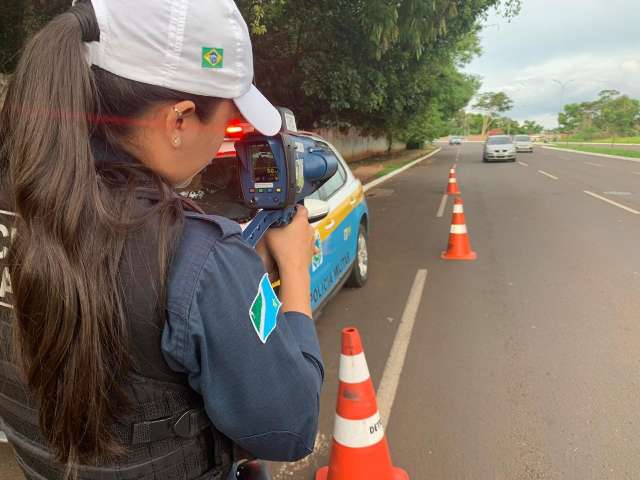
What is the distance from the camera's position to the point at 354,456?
216 centimetres

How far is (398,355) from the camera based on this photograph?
11.9ft

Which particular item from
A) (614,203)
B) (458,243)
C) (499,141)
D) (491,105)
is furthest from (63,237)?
(491,105)

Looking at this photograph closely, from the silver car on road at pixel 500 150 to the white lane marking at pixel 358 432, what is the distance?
25.3 m

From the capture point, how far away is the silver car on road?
25125 millimetres

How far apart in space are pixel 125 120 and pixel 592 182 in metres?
16.1

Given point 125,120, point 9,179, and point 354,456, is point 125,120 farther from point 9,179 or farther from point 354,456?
point 354,456

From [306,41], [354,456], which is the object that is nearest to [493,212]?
[306,41]

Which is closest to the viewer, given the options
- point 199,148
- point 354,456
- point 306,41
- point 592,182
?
point 199,148

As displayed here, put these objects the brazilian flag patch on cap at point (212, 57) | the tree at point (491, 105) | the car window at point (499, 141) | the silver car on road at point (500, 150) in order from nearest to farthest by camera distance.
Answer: the brazilian flag patch on cap at point (212, 57) < the silver car on road at point (500, 150) < the car window at point (499, 141) < the tree at point (491, 105)

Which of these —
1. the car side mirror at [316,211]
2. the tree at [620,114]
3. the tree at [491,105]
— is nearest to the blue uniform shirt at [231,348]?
the car side mirror at [316,211]

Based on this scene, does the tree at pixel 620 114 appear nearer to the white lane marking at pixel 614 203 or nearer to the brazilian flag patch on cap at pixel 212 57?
the white lane marking at pixel 614 203

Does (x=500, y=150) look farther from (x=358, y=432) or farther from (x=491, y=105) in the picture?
(x=491, y=105)

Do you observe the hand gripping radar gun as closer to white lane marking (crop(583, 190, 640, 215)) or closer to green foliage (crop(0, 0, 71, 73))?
green foliage (crop(0, 0, 71, 73))

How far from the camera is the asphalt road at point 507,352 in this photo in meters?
2.51
